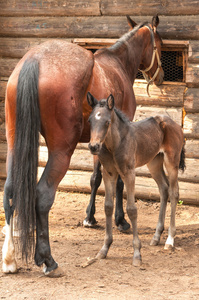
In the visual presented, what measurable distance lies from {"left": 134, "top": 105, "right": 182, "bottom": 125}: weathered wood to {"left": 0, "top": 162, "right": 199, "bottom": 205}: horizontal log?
1063 millimetres

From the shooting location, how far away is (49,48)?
14.3ft

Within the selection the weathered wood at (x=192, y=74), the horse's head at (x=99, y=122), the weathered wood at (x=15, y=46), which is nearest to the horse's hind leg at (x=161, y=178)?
the horse's head at (x=99, y=122)

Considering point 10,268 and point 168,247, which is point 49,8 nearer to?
point 168,247

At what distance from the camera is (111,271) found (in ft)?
13.6

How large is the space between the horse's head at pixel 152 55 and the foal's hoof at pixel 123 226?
2.31 m

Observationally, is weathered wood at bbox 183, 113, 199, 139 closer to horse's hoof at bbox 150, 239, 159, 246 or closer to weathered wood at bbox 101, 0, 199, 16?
weathered wood at bbox 101, 0, 199, 16

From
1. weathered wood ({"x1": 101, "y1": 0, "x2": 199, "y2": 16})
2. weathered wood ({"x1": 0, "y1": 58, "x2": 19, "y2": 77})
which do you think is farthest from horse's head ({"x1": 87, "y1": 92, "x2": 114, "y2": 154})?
weathered wood ({"x1": 0, "y1": 58, "x2": 19, "y2": 77})

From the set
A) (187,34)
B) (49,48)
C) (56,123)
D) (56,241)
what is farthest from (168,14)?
(56,241)

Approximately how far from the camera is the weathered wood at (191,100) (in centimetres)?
688

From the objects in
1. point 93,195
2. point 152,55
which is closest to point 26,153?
point 93,195

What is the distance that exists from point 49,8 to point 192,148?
3448mm

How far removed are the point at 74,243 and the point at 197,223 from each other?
2.04 meters

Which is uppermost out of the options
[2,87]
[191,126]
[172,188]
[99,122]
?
[99,122]

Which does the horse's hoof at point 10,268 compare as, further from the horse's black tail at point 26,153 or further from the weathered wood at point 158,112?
the weathered wood at point 158,112
